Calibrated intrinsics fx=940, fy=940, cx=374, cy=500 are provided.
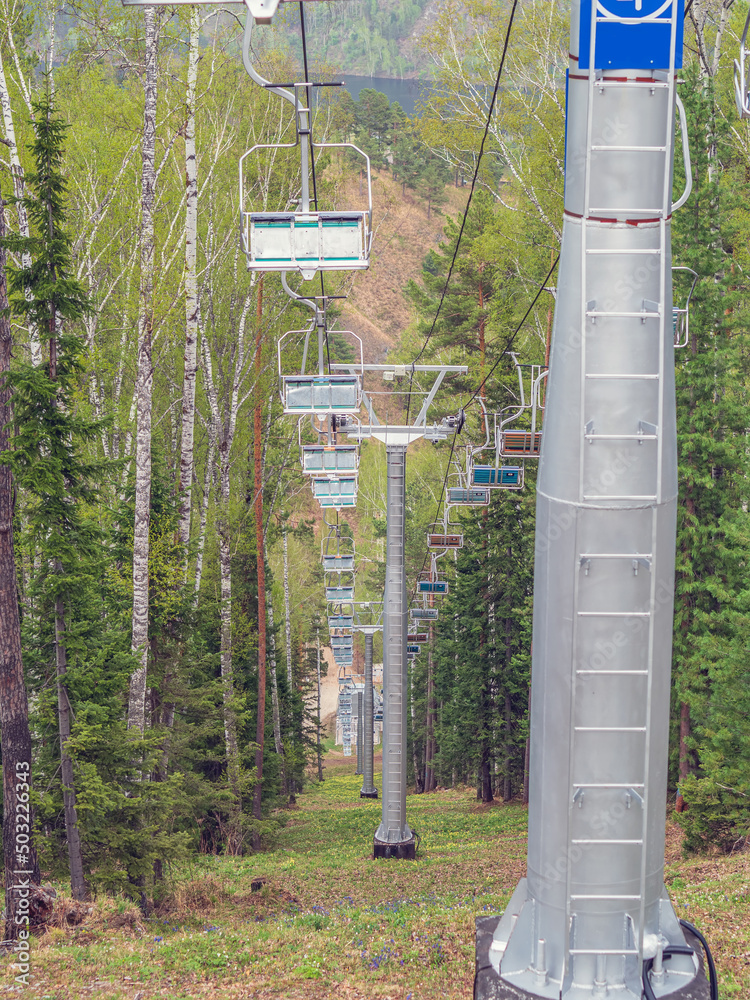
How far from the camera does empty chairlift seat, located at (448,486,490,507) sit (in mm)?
17719

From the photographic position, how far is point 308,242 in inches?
290

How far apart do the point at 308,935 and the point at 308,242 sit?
6.33m

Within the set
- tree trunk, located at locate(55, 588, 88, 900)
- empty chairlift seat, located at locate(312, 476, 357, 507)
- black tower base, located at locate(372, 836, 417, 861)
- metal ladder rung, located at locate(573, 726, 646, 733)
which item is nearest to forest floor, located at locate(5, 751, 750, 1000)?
tree trunk, located at locate(55, 588, 88, 900)

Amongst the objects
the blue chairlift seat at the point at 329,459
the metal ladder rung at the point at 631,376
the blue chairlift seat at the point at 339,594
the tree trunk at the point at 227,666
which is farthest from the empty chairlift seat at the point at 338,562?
the metal ladder rung at the point at 631,376

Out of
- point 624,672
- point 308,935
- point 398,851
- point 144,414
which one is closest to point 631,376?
point 624,672

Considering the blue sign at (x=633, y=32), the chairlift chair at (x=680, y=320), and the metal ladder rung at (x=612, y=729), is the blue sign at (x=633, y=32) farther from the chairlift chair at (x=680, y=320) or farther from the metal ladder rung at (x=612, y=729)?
the metal ladder rung at (x=612, y=729)

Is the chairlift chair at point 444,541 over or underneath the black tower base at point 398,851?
over

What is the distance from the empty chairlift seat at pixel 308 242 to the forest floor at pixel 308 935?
5.59 m

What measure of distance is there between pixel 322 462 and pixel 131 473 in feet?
11.8

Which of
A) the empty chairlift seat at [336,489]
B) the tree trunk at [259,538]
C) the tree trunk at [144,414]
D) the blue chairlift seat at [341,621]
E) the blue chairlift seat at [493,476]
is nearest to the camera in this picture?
the tree trunk at [144,414]

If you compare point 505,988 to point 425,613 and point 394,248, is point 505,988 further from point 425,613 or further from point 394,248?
point 394,248

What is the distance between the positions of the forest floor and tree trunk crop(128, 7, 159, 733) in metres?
2.69

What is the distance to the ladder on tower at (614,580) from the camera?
152 inches

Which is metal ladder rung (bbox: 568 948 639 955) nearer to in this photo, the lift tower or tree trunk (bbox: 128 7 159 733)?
the lift tower
